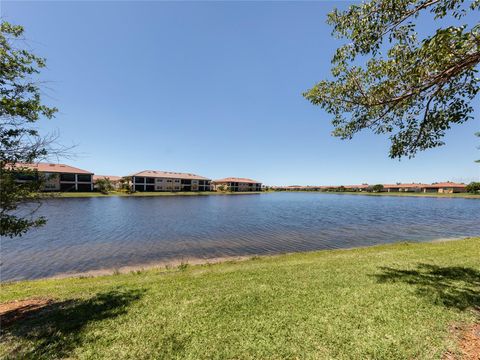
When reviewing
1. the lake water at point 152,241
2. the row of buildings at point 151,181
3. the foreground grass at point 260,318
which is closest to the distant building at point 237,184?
the row of buildings at point 151,181

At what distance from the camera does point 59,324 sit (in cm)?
517

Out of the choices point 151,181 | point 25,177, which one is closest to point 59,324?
point 25,177

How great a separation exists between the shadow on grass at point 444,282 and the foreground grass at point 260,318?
0.09ft

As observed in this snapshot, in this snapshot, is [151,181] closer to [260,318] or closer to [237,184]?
[237,184]

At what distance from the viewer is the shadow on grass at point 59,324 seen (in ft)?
13.9

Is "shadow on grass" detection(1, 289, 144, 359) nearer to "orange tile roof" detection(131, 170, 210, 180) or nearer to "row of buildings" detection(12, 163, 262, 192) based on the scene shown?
"row of buildings" detection(12, 163, 262, 192)

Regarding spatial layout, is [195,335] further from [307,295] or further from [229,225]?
[229,225]

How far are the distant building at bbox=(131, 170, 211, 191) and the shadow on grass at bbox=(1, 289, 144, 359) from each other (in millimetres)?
88933

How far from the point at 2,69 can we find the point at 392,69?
8950 millimetres

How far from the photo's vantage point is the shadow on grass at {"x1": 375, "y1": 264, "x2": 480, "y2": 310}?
578cm

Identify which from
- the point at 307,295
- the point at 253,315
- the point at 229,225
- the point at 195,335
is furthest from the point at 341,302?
the point at 229,225

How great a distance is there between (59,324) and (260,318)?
4409 millimetres

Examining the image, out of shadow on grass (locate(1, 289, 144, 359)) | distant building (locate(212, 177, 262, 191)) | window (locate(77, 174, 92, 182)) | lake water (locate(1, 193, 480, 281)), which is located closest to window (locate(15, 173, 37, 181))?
shadow on grass (locate(1, 289, 144, 359))

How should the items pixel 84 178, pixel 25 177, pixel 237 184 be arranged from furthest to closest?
pixel 237 184 < pixel 84 178 < pixel 25 177
